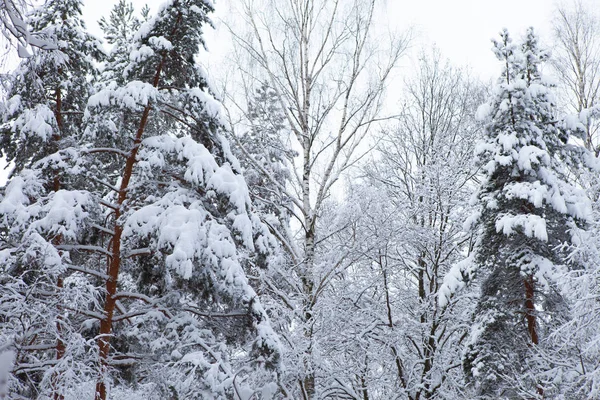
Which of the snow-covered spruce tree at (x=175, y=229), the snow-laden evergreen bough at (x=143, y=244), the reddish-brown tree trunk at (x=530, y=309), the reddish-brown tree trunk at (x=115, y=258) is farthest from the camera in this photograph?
the reddish-brown tree trunk at (x=530, y=309)

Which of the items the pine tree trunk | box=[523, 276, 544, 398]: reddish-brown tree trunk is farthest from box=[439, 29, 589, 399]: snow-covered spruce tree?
the pine tree trunk

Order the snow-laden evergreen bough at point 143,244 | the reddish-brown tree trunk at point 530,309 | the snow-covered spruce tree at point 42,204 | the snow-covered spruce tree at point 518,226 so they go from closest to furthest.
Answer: the snow-covered spruce tree at point 42,204 < the snow-laden evergreen bough at point 143,244 < the snow-covered spruce tree at point 518,226 < the reddish-brown tree trunk at point 530,309

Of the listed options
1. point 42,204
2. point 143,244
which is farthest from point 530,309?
point 42,204

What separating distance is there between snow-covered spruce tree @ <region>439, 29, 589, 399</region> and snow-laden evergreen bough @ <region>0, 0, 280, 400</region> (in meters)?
4.58

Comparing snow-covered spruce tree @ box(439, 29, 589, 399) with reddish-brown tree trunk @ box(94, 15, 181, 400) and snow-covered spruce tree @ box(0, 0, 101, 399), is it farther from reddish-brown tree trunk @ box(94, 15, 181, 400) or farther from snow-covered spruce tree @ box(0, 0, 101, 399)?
snow-covered spruce tree @ box(0, 0, 101, 399)

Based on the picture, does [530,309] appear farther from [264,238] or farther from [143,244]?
[143,244]

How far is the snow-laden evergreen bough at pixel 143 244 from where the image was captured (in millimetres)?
6770

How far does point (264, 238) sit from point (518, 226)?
16.3 ft

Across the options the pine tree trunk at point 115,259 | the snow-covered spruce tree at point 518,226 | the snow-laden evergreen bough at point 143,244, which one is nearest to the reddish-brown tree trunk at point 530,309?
the snow-covered spruce tree at point 518,226

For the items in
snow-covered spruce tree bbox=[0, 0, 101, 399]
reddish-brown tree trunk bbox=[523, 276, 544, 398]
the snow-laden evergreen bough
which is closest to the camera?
snow-covered spruce tree bbox=[0, 0, 101, 399]

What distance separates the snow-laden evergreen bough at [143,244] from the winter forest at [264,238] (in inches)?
1.8

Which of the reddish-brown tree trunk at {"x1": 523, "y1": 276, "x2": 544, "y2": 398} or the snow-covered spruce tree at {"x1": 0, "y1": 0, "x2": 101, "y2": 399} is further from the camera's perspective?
the reddish-brown tree trunk at {"x1": 523, "y1": 276, "x2": 544, "y2": 398}

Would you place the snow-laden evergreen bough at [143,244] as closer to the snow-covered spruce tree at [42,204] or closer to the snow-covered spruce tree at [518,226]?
the snow-covered spruce tree at [42,204]

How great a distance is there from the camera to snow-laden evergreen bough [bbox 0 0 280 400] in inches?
267
